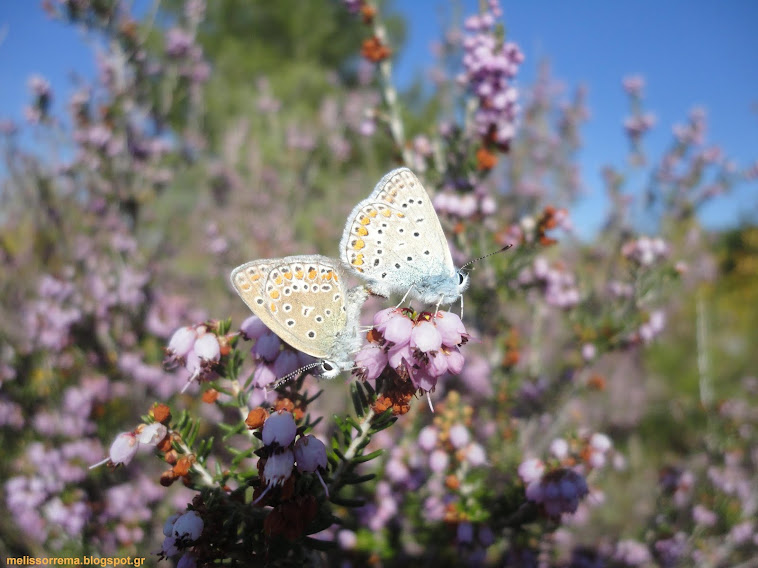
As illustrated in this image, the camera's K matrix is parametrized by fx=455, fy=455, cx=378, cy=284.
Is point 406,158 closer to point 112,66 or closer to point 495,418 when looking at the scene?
point 495,418

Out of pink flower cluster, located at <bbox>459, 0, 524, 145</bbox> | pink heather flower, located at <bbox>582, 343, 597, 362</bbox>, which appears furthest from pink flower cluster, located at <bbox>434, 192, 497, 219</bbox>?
pink heather flower, located at <bbox>582, 343, 597, 362</bbox>

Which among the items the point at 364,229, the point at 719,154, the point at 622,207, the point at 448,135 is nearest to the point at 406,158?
the point at 448,135

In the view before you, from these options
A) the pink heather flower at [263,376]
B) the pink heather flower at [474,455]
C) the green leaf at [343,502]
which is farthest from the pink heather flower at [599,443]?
the pink heather flower at [263,376]

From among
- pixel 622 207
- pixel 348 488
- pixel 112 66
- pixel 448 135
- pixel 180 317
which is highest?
pixel 112 66

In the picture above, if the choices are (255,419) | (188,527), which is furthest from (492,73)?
(188,527)

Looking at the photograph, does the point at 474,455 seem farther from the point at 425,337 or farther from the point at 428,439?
the point at 425,337

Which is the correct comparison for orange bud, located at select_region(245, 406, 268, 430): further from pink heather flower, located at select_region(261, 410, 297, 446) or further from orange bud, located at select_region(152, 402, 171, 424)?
orange bud, located at select_region(152, 402, 171, 424)
